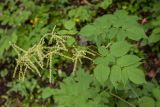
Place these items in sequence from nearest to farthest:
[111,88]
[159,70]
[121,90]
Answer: [111,88] → [121,90] → [159,70]

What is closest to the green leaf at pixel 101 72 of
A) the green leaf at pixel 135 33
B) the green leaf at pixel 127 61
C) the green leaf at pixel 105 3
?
the green leaf at pixel 127 61

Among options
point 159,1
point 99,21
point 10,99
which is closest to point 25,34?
Result: point 10,99

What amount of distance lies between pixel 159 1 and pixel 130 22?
2.53 m

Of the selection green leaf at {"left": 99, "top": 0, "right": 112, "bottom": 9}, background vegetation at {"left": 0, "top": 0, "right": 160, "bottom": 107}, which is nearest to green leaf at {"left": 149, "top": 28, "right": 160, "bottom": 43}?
background vegetation at {"left": 0, "top": 0, "right": 160, "bottom": 107}

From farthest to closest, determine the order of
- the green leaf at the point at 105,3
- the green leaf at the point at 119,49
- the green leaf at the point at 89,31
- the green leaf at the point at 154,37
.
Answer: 1. the green leaf at the point at 105,3
2. the green leaf at the point at 154,37
3. the green leaf at the point at 89,31
4. the green leaf at the point at 119,49

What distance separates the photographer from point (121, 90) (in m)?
2.79

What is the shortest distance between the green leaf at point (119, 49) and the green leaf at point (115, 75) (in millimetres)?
109

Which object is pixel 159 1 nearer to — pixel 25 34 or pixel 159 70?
pixel 159 70

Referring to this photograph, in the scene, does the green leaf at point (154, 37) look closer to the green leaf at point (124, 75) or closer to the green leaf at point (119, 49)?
the green leaf at point (119, 49)

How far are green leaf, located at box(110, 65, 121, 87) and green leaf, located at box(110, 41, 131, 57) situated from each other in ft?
0.36

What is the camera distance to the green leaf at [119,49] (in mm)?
2242

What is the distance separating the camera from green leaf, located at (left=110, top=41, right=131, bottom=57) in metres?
2.24

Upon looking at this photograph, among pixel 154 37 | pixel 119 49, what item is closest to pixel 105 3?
pixel 154 37

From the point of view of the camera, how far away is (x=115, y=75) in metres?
2.13
